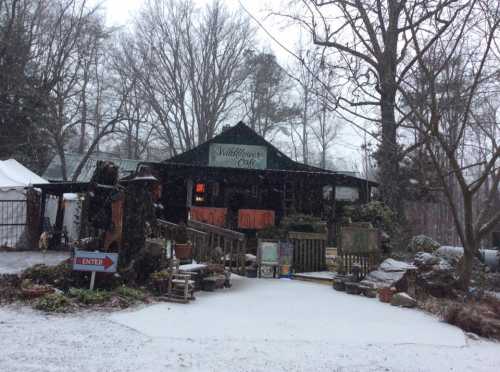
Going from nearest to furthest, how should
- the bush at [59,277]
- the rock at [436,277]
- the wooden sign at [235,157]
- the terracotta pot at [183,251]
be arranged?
1. the bush at [59,277]
2. the rock at [436,277]
3. the terracotta pot at [183,251]
4. the wooden sign at [235,157]

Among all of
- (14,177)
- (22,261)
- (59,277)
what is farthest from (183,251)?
(14,177)

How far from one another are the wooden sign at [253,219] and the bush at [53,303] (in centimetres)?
920

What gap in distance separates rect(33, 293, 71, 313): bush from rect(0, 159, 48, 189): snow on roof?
1102 centimetres

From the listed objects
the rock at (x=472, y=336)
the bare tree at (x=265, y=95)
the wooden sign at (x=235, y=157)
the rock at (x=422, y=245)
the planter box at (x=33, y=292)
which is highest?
the bare tree at (x=265, y=95)

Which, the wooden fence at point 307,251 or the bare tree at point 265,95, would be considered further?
the bare tree at point 265,95

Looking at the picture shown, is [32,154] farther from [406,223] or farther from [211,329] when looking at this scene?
[211,329]

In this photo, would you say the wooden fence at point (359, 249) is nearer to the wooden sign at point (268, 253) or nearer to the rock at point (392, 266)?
the rock at point (392, 266)

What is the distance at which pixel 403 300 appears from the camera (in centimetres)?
773

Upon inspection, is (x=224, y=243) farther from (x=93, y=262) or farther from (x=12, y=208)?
(x=12, y=208)

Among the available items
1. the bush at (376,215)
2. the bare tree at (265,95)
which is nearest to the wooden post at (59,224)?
the bush at (376,215)

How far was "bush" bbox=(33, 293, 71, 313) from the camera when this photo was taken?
6143mm

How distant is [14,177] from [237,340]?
1442 centimetres

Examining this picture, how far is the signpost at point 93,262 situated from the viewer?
271 inches

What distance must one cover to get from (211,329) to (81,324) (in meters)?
1.63
